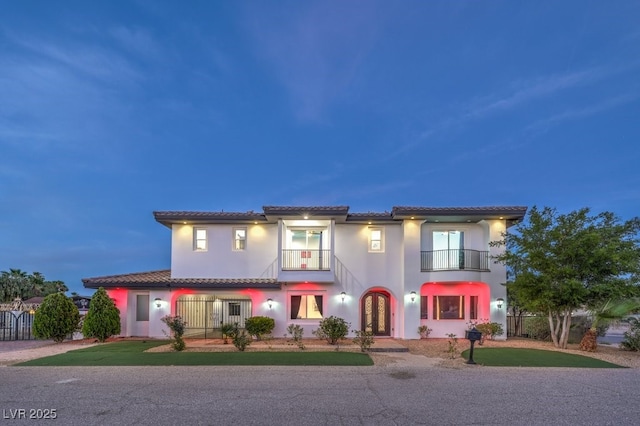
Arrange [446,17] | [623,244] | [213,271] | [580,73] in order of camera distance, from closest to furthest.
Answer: [623,244]
[213,271]
[446,17]
[580,73]

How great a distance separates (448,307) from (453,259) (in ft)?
7.79

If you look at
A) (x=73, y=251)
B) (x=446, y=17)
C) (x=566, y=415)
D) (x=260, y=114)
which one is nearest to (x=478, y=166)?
(x=260, y=114)

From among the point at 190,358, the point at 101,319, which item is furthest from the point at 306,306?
the point at 101,319

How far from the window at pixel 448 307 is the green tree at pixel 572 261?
10.3 ft

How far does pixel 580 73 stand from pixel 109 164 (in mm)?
95547

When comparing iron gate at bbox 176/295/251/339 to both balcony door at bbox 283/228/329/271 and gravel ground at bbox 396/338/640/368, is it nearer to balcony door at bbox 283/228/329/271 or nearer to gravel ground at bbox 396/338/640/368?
balcony door at bbox 283/228/329/271

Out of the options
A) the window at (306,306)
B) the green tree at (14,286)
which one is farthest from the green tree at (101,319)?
the green tree at (14,286)

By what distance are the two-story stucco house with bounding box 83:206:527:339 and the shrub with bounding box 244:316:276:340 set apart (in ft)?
3.35

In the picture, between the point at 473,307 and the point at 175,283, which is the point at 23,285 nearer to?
the point at 175,283

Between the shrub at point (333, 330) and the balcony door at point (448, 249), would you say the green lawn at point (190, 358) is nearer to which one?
the shrub at point (333, 330)

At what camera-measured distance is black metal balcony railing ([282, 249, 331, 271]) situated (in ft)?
54.6

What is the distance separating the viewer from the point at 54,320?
48.1 feet

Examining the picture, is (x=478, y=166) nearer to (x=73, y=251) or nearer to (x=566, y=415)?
(x=566, y=415)

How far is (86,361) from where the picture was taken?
1075 cm
